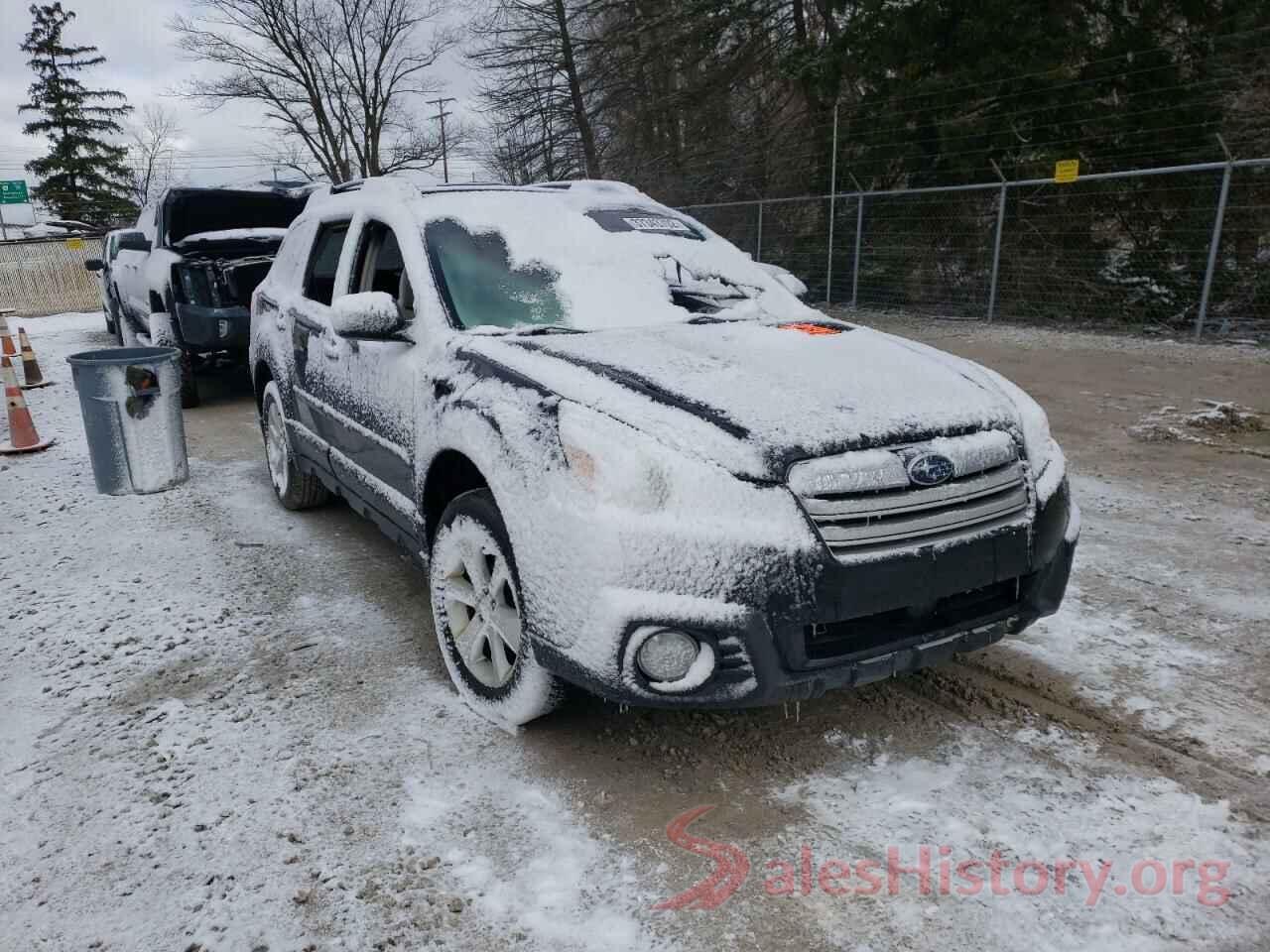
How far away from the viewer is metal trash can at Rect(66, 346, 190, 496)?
537 centimetres

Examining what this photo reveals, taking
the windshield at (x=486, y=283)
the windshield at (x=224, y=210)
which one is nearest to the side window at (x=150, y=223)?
the windshield at (x=224, y=210)

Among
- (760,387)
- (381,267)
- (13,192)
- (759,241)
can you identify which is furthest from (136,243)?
(13,192)

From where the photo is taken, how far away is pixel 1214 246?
10.3 metres

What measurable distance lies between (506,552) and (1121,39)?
13.0 m

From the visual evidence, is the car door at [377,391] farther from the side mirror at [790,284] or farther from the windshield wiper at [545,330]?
the side mirror at [790,284]

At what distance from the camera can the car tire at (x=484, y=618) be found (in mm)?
2645

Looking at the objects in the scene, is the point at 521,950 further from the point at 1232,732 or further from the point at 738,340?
the point at 1232,732

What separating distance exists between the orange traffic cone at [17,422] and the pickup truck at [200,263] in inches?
61.4

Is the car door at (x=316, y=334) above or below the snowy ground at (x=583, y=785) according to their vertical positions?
above

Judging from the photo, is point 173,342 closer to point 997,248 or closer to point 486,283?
point 486,283

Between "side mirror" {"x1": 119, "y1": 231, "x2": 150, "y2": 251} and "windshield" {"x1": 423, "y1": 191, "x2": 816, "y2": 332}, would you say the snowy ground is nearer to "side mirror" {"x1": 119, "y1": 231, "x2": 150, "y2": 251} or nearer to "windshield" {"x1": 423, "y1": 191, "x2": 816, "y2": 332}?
"windshield" {"x1": 423, "y1": 191, "x2": 816, "y2": 332}

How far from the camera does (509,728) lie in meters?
2.82

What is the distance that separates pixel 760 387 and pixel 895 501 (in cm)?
52

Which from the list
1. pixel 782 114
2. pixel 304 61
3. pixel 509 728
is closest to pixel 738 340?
pixel 509 728
